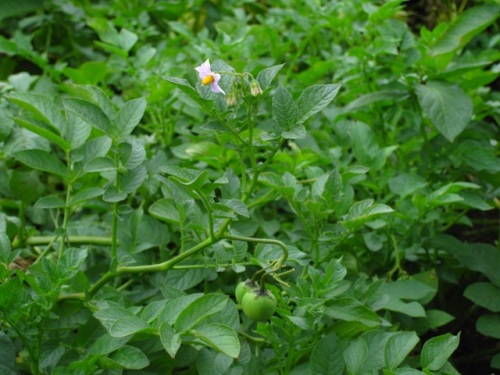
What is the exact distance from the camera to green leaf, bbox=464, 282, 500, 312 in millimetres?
1231

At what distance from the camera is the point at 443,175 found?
1461 mm

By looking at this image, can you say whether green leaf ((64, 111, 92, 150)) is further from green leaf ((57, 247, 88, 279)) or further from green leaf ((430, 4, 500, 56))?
green leaf ((430, 4, 500, 56))

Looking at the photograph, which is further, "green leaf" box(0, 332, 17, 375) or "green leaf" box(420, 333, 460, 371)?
"green leaf" box(0, 332, 17, 375)

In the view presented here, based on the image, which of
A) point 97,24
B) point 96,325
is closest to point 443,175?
point 96,325

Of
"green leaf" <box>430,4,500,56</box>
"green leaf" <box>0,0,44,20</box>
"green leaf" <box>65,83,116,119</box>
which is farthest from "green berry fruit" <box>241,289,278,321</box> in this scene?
"green leaf" <box>0,0,44,20</box>

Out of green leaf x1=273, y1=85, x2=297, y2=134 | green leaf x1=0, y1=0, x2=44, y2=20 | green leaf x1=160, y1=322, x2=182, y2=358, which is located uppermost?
green leaf x1=273, y1=85, x2=297, y2=134

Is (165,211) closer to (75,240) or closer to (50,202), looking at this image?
(50,202)

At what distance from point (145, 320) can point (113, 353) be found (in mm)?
65

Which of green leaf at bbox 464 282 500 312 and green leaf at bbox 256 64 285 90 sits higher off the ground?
green leaf at bbox 256 64 285 90

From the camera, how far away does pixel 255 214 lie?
132cm

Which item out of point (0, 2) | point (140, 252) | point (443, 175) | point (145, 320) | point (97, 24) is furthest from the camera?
point (0, 2)

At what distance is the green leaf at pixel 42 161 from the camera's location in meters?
1.10

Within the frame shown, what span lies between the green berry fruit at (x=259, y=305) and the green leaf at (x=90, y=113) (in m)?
0.31

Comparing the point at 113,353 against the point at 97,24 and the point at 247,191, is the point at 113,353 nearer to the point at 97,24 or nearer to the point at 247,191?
the point at 247,191
